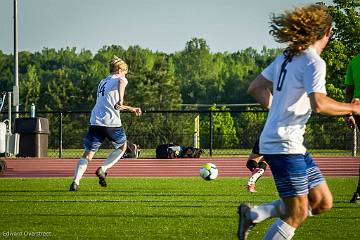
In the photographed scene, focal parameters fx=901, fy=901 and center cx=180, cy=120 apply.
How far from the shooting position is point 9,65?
124 metres

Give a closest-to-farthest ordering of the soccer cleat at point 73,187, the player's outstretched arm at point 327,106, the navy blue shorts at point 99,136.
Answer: the player's outstretched arm at point 327,106 → the soccer cleat at point 73,187 → the navy blue shorts at point 99,136

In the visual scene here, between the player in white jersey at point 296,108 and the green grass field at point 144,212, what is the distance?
2.24 metres

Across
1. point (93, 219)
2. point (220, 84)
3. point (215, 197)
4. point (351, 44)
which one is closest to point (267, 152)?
point (93, 219)

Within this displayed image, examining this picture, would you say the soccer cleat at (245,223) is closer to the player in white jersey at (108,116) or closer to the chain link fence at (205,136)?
the player in white jersey at (108,116)

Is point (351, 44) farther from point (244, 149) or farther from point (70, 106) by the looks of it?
point (70, 106)

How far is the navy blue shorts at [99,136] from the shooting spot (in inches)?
610

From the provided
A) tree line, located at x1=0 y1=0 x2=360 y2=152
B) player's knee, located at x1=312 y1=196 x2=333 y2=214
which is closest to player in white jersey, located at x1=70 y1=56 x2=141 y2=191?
player's knee, located at x1=312 y1=196 x2=333 y2=214

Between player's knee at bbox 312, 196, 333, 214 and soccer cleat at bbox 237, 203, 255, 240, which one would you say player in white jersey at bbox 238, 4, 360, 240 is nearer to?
player's knee at bbox 312, 196, 333, 214

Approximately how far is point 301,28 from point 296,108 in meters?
0.60

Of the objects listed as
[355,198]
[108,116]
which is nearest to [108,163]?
[108,116]

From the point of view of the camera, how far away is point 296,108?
654 cm

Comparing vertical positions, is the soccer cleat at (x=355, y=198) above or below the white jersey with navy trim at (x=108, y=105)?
below

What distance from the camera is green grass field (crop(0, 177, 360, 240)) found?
29.8 feet

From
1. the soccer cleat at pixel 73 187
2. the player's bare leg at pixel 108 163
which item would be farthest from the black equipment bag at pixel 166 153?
the soccer cleat at pixel 73 187
